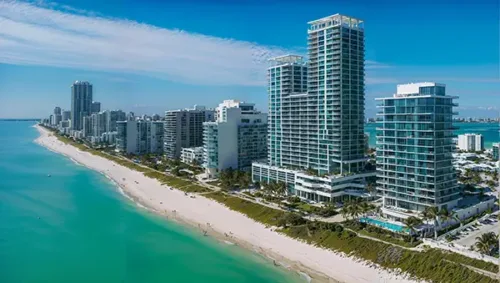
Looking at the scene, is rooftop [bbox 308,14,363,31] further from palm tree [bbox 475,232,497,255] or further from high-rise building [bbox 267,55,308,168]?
palm tree [bbox 475,232,497,255]

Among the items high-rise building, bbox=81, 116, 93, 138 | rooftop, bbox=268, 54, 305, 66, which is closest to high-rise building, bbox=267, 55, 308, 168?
rooftop, bbox=268, 54, 305, 66

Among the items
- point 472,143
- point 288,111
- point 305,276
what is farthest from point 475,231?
point 472,143

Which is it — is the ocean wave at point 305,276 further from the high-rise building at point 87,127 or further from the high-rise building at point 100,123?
the high-rise building at point 87,127

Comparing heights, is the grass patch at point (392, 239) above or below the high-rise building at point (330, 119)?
below

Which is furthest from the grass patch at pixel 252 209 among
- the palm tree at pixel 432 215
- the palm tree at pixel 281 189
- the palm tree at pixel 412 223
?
the palm tree at pixel 432 215

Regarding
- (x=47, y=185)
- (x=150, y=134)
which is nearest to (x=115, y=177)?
(x=47, y=185)

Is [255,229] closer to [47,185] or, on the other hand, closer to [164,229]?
[164,229]

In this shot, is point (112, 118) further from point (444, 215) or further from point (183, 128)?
point (444, 215)
